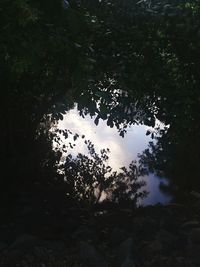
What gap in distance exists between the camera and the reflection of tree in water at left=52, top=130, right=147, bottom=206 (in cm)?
885

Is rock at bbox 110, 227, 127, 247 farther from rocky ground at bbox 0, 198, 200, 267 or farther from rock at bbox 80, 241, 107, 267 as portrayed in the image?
rock at bbox 80, 241, 107, 267

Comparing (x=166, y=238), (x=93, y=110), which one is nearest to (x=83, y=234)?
(x=166, y=238)

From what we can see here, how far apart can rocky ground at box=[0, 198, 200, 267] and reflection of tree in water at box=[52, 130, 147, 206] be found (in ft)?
3.35

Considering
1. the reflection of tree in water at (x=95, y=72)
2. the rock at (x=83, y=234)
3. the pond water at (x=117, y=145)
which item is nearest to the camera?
the reflection of tree in water at (x=95, y=72)

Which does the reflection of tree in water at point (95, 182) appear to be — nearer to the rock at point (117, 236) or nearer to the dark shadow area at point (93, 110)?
the dark shadow area at point (93, 110)

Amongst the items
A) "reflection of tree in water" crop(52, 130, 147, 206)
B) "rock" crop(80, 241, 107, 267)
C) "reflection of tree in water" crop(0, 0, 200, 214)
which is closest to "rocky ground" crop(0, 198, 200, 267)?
"rock" crop(80, 241, 107, 267)

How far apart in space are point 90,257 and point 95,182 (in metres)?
3.86

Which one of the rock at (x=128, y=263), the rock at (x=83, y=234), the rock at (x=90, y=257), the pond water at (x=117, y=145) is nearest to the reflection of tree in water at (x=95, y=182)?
the pond water at (x=117, y=145)

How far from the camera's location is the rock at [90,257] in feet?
16.8

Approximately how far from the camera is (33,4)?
2881 millimetres

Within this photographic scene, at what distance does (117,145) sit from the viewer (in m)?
14.6

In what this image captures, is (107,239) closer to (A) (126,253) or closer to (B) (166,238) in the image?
(B) (166,238)

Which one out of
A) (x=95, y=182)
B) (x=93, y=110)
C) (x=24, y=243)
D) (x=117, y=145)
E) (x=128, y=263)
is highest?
(x=117, y=145)

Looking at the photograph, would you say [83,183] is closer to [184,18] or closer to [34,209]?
[34,209]
